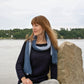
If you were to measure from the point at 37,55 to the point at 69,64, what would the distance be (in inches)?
47.2

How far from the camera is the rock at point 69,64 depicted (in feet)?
13.1

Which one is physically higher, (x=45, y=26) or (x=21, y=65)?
(x=45, y=26)

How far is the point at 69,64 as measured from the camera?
4.19 meters

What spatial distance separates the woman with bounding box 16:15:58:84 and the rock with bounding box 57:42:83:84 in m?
0.69

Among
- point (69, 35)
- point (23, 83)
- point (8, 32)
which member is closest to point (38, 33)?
point (23, 83)

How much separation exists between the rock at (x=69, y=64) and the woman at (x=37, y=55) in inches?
27.2

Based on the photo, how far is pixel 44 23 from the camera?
10.7 feet

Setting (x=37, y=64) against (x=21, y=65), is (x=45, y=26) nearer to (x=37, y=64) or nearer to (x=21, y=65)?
(x=37, y=64)

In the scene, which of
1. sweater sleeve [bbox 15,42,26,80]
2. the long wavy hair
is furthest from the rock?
sweater sleeve [bbox 15,42,26,80]

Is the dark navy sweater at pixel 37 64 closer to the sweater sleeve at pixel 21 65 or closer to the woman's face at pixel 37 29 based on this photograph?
the sweater sleeve at pixel 21 65

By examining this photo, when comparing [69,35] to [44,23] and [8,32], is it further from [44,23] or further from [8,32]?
[44,23]

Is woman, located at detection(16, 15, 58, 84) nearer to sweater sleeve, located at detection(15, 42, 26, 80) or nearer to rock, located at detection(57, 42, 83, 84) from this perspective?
sweater sleeve, located at detection(15, 42, 26, 80)

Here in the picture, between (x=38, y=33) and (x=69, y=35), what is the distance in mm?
87866

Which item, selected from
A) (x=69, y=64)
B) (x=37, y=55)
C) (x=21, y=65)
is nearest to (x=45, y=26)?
(x=37, y=55)
